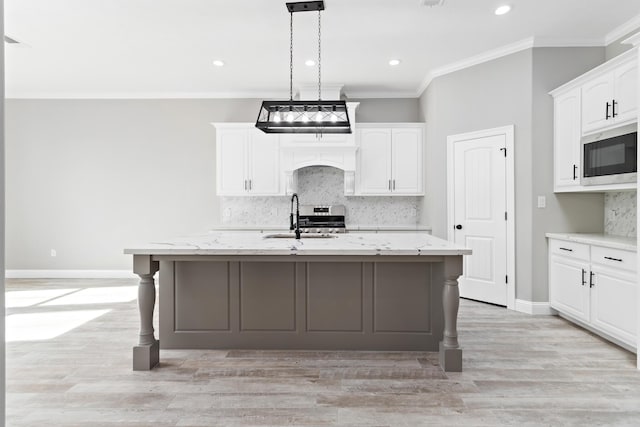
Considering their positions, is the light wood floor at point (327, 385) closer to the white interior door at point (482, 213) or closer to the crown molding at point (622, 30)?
the white interior door at point (482, 213)

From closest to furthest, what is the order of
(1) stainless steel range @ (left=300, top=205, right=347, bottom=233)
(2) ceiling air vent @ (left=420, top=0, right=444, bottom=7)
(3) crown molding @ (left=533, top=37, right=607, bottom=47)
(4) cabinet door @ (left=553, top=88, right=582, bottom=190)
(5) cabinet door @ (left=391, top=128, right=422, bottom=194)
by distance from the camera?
(2) ceiling air vent @ (left=420, top=0, right=444, bottom=7), (4) cabinet door @ (left=553, top=88, right=582, bottom=190), (3) crown molding @ (left=533, top=37, right=607, bottom=47), (5) cabinet door @ (left=391, top=128, right=422, bottom=194), (1) stainless steel range @ (left=300, top=205, right=347, bottom=233)

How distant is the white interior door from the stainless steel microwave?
2.99 feet

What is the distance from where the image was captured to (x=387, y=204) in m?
6.01

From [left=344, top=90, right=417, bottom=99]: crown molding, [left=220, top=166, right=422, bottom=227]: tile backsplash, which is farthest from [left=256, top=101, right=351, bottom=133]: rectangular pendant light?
[left=344, top=90, right=417, bottom=99]: crown molding

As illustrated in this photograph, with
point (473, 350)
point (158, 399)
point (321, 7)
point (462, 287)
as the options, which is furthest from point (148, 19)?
point (462, 287)

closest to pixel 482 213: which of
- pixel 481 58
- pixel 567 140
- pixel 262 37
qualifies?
pixel 567 140

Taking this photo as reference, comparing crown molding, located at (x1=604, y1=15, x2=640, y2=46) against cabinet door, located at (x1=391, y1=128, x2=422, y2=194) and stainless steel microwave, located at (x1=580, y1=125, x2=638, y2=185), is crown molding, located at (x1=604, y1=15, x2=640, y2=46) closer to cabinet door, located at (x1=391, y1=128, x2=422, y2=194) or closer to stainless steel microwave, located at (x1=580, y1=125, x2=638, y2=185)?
stainless steel microwave, located at (x1=580, y1=125, x2=638, y2=185)

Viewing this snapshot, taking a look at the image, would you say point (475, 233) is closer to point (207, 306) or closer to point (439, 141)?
point (439, 141)

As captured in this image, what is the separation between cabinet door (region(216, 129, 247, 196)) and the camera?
5676 mm

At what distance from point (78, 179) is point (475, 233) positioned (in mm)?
5906

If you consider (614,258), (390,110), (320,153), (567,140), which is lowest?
(614,258)

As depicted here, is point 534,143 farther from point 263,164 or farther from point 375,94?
point 263,164

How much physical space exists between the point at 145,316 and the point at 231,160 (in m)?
3.26

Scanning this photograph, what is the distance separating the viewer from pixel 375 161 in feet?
18.6
